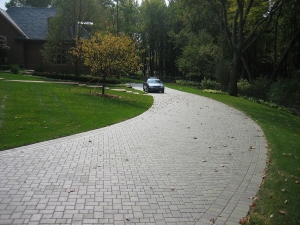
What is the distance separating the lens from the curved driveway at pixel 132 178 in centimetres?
455

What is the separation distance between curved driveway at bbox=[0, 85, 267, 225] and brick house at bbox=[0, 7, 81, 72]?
3376 centimetres

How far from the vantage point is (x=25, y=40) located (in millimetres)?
41156

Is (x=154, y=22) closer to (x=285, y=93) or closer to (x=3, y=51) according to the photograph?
(x=3, y=51)

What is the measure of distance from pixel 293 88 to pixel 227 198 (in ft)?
73.0

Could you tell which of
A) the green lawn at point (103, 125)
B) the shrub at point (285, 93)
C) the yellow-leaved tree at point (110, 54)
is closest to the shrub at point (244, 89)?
the shrub at point (285, 93)

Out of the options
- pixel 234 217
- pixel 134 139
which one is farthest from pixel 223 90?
pixel 234 217

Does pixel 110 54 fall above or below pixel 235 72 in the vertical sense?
above

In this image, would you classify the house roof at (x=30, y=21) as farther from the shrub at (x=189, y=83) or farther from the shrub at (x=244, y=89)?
the shrub at (x=244, y=89)

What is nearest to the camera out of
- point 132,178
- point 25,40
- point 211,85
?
point 132,178

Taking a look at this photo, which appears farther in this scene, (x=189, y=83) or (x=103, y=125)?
(x=189, y=83)

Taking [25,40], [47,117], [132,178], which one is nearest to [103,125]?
[47,117]

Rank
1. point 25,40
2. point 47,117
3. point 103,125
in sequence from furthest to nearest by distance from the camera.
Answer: point 25,40, point 47,117, point 103,125

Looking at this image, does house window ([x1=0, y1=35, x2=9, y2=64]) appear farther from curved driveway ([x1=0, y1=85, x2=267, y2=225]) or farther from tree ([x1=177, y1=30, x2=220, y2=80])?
curved driveway ([x1=0, y1=85, x2=267, y2=225])

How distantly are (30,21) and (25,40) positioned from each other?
15.3 feet
